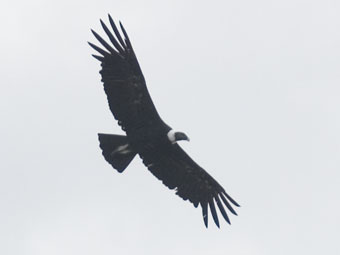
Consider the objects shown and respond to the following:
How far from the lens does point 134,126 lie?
2981cm

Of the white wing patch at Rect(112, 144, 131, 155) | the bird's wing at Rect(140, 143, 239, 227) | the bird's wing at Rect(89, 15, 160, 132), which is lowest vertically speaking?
the bird's wing at Rect(140, 143, 239, 227)

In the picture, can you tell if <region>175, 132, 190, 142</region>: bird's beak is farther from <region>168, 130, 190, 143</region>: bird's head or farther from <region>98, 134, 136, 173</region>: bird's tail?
<region>98, 134, 136, 173</region>: bird's tail

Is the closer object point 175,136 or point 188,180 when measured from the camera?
point 175,136

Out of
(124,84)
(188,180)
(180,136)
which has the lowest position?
(188,180)

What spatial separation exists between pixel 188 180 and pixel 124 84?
10.7ft

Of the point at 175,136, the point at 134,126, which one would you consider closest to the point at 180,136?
the point at 175,136

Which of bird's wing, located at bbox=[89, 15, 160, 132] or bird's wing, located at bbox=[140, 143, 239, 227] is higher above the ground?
bird's wing, located at bbox=[89, 15, 160, 132]

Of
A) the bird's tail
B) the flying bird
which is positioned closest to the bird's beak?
the flying bird

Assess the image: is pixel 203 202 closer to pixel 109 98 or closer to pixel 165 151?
pixel 165 151

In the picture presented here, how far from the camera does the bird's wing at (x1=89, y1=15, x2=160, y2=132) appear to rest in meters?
29.4

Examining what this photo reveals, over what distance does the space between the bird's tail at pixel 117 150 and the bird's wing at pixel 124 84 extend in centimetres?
34

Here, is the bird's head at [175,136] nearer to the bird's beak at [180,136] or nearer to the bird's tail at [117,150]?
the bird's beak at [180,136]

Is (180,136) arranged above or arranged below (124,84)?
below

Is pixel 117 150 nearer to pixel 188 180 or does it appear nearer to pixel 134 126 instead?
pixel 134 126
